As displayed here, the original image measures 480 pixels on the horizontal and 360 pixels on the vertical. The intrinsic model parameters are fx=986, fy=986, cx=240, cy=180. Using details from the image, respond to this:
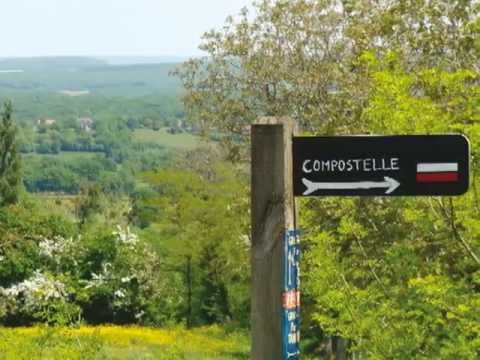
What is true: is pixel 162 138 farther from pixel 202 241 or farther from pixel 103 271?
pixel 202 241

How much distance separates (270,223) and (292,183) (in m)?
0.15

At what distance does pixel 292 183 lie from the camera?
3.30 m

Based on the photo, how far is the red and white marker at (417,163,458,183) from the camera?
318 centimetres

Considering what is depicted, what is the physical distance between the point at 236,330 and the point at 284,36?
10758 millimetres

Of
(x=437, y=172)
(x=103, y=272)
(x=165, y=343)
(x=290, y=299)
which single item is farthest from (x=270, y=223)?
(x=103, y=272)

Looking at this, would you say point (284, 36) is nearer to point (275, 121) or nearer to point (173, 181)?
point (173, 181)

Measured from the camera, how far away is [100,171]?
135 metres

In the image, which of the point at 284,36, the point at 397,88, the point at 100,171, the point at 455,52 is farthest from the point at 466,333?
the point at 100,171

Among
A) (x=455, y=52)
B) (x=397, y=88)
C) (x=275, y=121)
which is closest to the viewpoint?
(x=275, y=121)

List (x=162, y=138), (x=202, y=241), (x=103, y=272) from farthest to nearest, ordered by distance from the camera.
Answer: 1. (x=162, y=138)
2. (x=103, y=272)
3. (x=202, y=241)

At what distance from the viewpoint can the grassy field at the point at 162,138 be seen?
178625 mm

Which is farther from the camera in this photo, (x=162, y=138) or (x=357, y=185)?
(x=162, y=138)

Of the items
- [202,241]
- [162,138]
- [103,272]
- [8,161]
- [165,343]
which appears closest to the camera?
[165,343]

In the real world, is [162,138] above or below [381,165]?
below
